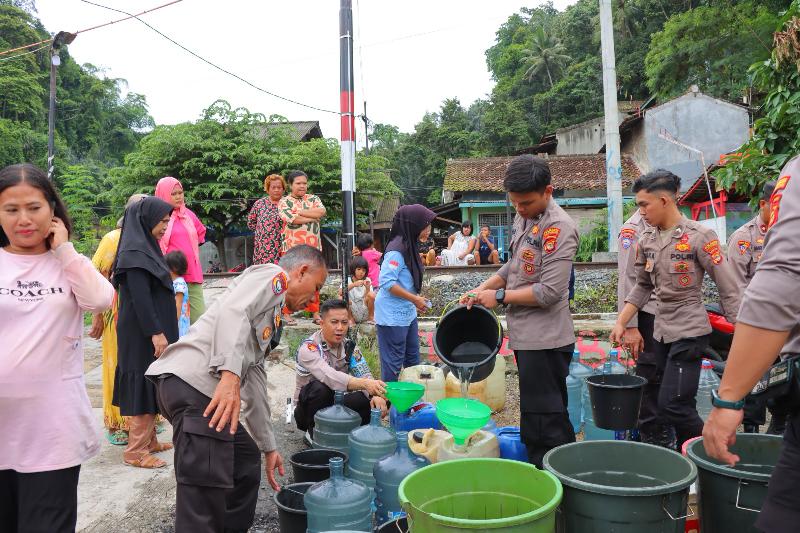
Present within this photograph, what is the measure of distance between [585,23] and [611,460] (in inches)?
1825

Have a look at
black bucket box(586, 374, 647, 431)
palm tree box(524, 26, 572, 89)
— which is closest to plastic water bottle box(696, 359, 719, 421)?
black bucket box(586, 374, 647, 431)

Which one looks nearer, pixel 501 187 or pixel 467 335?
pixel 467 335

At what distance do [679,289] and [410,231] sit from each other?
209 centimetres

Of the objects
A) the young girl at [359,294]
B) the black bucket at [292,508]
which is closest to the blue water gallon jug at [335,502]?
the black bucket at [292,508]

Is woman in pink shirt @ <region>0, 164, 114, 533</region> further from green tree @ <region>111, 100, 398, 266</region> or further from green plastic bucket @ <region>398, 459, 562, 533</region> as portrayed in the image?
green tree @ <region>111, 100, 398, 266</region>

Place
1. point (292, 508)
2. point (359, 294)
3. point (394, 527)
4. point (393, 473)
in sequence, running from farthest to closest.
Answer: point (359, 294) → point (393, 473) → point (292, 508) → point (394, 527)

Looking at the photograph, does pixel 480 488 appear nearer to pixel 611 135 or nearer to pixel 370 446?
pixel 370 446

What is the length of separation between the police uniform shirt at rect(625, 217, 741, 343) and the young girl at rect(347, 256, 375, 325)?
407cm

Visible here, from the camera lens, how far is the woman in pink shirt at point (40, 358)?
2154 millimetres

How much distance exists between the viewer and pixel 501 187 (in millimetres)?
24688

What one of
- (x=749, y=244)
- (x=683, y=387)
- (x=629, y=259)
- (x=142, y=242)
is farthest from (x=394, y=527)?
(x=749, y=244)

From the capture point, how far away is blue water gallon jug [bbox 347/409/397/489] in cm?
342

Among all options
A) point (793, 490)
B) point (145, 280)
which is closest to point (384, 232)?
point (145, 280)

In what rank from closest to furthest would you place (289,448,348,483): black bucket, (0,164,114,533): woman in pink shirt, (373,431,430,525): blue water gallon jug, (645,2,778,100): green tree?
(0,164,114,533): woman in pink shirt → (373,431,430,525): blue water gallon jug → (289,448,348,483): black bucket → (645,2,778,100): green tree
